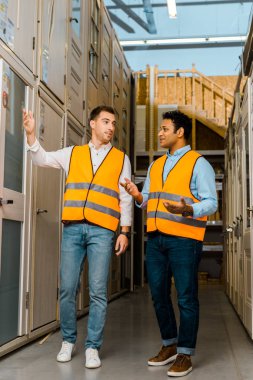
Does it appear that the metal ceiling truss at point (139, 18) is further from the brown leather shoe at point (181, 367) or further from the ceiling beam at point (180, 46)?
the brown leather shoe at point (181, 367)

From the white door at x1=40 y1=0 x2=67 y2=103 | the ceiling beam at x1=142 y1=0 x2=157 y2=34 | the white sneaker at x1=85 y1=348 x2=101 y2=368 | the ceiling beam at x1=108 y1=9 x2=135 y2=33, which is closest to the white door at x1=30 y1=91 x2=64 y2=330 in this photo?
the white door at x1=40 y1=0 x2=67 y2=103

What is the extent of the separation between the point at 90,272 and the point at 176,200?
2.26 ft

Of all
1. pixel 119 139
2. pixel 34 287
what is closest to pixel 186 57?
pixel 119 139

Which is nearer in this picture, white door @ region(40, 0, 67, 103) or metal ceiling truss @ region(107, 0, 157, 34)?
white door @ region(40, 0, 67, 103)

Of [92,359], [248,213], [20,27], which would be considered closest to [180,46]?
[248,213]

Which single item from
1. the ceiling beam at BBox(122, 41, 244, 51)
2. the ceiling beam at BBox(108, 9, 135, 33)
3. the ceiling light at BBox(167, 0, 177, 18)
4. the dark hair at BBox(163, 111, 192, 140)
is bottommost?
the dark hair at BBox(163, 111, 192, 140)

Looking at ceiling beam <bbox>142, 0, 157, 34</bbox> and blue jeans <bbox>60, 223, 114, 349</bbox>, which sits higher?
ceiling beam <bbox>142, 0, 157, 34</bbox>

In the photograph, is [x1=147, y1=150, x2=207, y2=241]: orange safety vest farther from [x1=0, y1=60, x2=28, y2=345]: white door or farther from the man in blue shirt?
[x1=0, y1=60, x2=28, y2=345]: white door

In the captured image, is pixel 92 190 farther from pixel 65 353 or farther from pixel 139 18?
pixel 139 18

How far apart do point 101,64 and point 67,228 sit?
11.6ft

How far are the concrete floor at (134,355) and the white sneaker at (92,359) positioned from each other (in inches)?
1.3

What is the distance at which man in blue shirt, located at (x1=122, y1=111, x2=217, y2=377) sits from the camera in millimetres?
2861

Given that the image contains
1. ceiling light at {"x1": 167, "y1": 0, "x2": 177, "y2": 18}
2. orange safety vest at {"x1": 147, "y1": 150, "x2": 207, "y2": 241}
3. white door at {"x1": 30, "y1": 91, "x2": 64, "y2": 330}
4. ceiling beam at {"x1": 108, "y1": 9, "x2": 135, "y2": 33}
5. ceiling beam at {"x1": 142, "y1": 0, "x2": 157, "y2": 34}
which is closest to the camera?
orange safety vest at {"x1": 147, "y1": 150, "x2": 207, "y2": 241}

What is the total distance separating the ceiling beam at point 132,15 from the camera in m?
12.1
